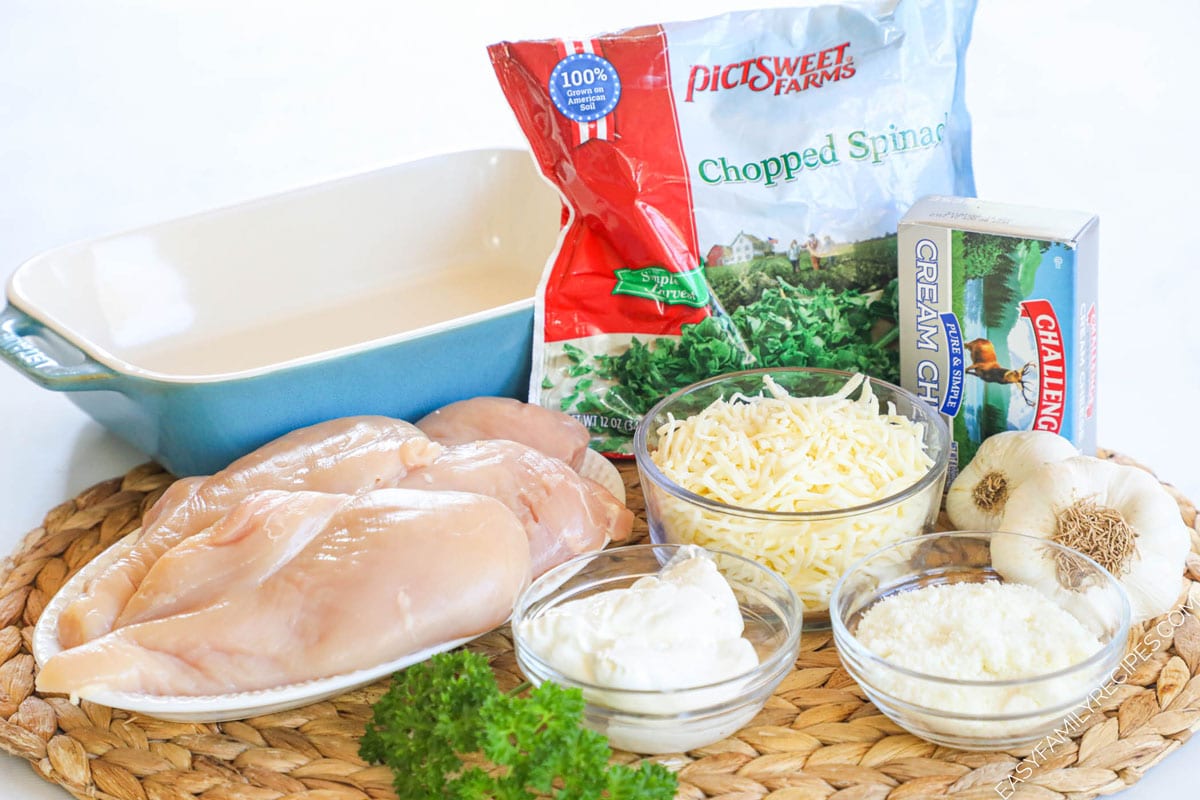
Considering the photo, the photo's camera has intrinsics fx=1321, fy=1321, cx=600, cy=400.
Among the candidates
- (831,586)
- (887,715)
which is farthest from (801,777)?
(831,586)

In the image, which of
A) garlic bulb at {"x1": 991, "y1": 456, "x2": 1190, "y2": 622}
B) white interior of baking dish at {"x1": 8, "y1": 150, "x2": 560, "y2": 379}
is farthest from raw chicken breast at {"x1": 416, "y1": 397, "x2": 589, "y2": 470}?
garlic bulb at {"x1": 991, "y1": 456, "x2": 1190, "y2": 622}

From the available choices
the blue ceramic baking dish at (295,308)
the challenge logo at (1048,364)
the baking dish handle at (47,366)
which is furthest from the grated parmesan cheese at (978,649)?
the baking dish handle at (47,366)

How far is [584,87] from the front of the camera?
2076 millimetres

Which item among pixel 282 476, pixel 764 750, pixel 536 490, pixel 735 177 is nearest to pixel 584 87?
pixel 735 177

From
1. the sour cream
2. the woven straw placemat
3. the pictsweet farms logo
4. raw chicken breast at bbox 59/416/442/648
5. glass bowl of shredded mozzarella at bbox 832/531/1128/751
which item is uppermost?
the pictsweet farms logo

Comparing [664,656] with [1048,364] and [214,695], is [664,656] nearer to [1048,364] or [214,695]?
[214,695]

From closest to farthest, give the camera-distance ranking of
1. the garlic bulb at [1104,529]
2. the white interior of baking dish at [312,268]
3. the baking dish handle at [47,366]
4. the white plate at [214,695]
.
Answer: the white plate at [214,695] < the garlic bulb at [1104,529] < the baking dish handle at [47,366] < the white interior of baking dish at [312,268]

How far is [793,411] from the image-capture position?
190cm

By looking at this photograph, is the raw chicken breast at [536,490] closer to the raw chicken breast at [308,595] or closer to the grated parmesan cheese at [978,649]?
the raw chicken breast at [308,595]

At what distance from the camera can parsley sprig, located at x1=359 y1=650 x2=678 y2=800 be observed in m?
1.38

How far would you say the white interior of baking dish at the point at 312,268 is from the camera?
2.44 m

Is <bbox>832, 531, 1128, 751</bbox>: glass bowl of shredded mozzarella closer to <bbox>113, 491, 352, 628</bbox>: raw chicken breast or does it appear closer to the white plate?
the white plate

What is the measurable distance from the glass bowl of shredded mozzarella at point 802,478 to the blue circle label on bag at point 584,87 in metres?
0.49

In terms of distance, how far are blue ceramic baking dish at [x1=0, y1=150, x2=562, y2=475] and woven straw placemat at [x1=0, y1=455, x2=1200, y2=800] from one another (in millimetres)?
450
